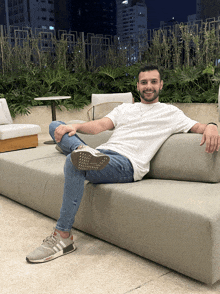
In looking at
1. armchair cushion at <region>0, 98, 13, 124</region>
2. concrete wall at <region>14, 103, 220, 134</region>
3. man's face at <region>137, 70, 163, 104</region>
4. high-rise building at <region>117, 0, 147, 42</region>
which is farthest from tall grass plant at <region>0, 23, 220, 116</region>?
man's face at <region>137, 70, 163, 104</region>

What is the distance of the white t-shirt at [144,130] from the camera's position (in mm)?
2025

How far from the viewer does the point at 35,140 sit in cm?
523

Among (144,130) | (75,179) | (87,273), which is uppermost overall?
(144,130)

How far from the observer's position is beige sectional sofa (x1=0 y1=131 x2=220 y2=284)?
57.9 inches

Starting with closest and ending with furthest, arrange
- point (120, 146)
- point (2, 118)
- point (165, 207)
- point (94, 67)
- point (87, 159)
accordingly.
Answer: point (165, 207)
point (87, 159)
point (120, 146)
point (2, 118)
point (94, 67)

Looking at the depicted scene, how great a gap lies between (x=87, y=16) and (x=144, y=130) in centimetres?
1074

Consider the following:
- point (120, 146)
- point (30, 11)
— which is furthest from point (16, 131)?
point (30, 11)

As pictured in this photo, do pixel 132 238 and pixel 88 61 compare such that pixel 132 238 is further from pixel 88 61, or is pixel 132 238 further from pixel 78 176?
pixel 88 61

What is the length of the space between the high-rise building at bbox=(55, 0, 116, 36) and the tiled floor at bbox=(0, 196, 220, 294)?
9574 mm

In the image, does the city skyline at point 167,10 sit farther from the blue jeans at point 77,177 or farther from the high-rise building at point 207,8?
the blue jeans at point 77,177

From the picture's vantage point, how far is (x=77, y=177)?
181cm

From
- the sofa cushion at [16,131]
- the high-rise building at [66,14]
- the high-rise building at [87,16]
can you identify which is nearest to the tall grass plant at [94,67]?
the sofa cushion at [16,131]

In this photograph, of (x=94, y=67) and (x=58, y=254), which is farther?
(x=94, y=67)

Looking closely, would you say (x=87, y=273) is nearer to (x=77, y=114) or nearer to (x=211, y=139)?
(x=211, y=139)
